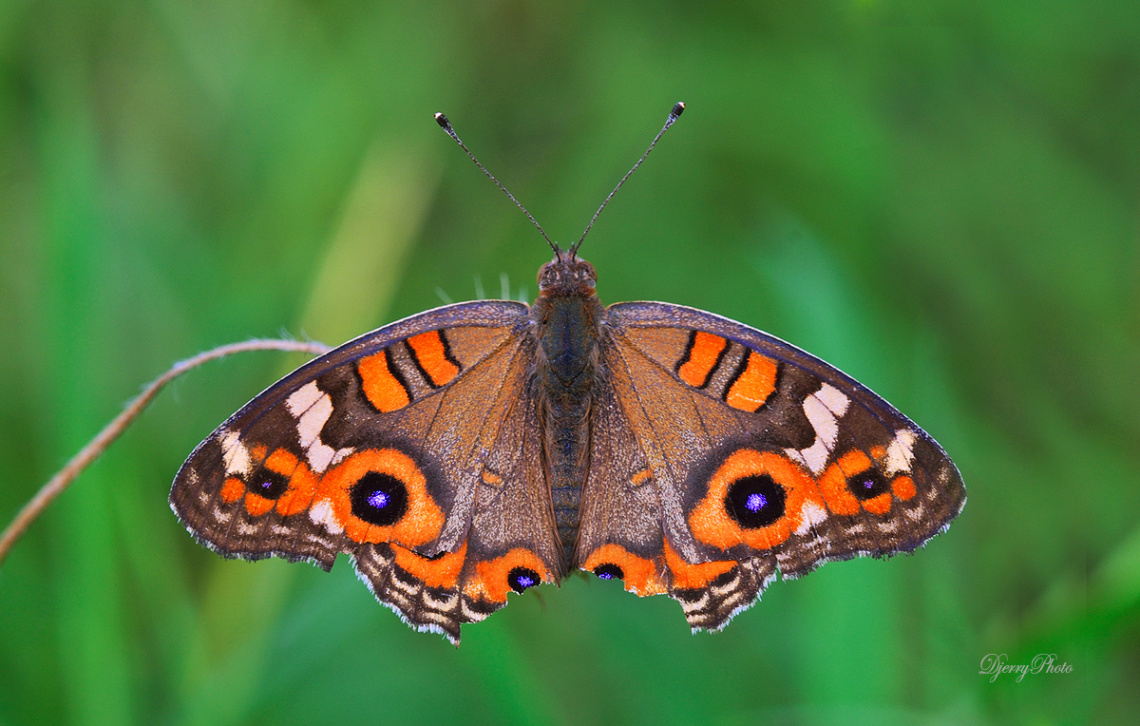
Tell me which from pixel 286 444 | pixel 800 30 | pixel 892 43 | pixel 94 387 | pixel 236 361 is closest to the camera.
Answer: pixel 286 444

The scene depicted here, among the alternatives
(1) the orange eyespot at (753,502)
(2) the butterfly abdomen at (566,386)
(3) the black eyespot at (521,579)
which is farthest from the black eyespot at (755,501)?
(3) the black eyespot at (521,579)

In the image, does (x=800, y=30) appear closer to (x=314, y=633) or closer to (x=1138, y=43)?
(x=1138, y=43)

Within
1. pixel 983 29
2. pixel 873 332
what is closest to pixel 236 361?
pixel 873 332

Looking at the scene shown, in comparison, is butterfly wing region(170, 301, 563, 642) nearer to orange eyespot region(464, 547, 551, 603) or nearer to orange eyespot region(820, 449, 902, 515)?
orange eyespot region(464, 547, 551, 603)

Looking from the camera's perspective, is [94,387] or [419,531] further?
[94,387]

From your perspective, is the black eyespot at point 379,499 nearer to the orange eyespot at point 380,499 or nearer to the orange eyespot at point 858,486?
the orange eyespot at point 380,499

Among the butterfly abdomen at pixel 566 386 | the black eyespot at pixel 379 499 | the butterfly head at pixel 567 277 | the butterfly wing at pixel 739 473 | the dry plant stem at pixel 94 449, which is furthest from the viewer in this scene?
the butterfly head at pixel 567 277

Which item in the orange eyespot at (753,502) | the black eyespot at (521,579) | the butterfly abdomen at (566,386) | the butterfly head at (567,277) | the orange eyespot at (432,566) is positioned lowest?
the black eyespot at (521,579)
